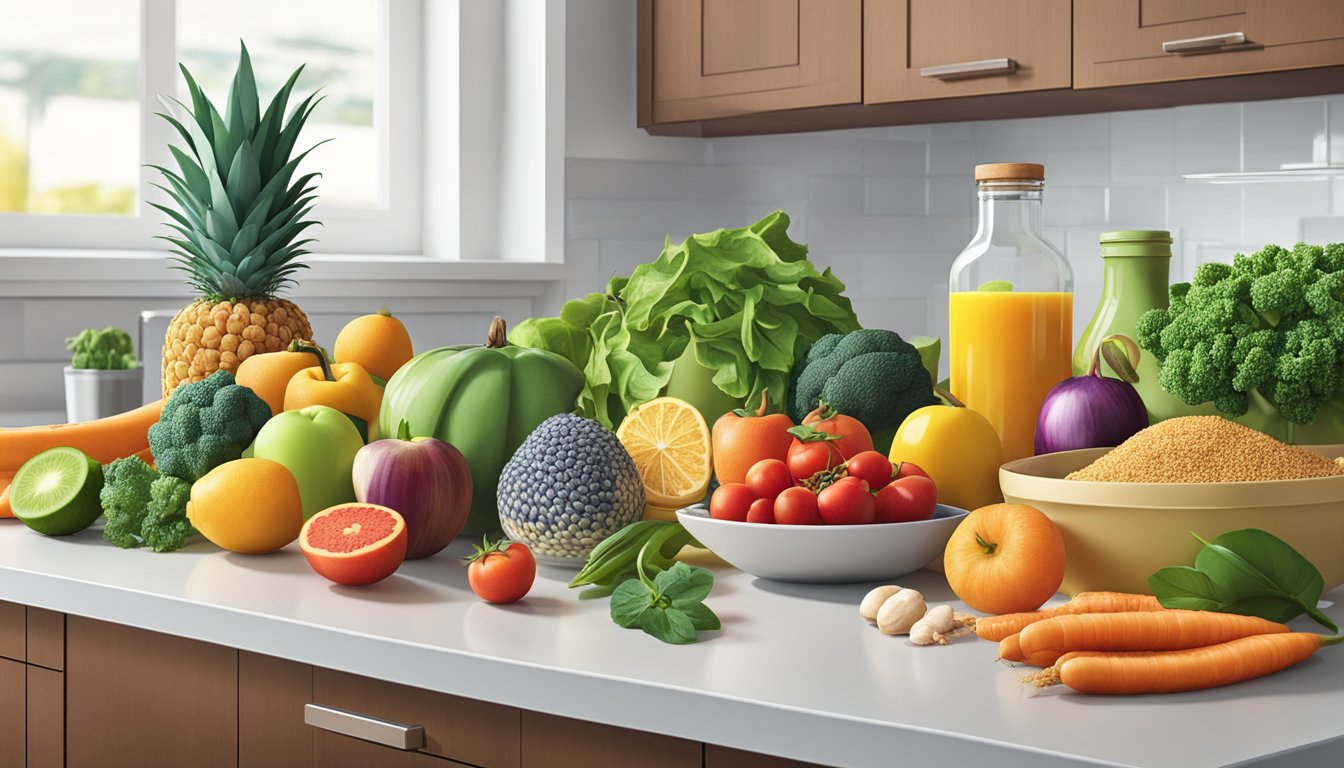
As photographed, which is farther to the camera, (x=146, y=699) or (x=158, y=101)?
(x=158, y=101)

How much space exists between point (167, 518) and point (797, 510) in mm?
635

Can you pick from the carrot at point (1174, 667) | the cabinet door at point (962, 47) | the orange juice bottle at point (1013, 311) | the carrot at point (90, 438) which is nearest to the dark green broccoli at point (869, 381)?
the orange juice bottle at point (1013, 311)

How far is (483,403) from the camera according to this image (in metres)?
1.40

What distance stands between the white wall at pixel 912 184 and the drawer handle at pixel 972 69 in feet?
1.73

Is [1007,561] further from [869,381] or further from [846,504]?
[869,381]

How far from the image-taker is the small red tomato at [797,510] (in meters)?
1.12

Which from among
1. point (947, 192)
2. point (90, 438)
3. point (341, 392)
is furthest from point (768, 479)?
point (947, 192)

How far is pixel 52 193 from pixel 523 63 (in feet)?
3.44

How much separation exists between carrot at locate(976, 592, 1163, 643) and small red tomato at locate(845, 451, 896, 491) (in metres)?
0.21

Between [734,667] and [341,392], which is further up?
[341,392]

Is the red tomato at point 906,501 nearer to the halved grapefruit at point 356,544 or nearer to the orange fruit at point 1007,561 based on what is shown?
the orange fruit at point 1007,561

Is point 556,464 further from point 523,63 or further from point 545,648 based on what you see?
point 523,63

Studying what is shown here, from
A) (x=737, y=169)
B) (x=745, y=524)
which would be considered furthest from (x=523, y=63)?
(x=745, y=524)

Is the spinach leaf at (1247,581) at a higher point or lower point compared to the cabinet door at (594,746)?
→ higher
